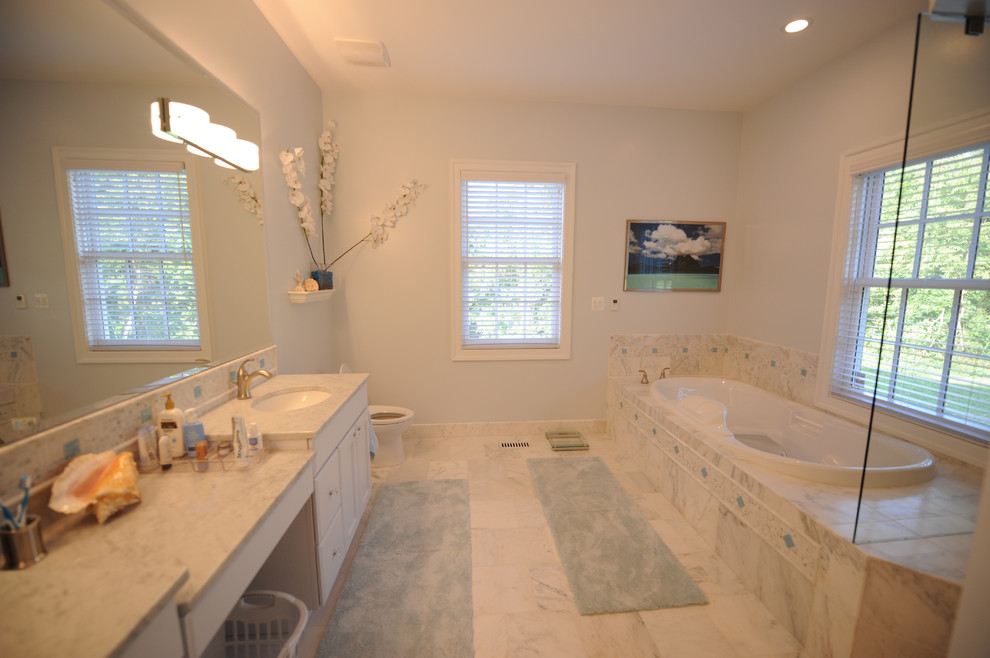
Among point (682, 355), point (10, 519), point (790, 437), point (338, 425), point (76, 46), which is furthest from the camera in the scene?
point (682, 355)

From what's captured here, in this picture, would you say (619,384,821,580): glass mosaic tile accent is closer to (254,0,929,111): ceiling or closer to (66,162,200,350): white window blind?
(254,0,929,111): ceiling

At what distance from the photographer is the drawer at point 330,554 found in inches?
59.9

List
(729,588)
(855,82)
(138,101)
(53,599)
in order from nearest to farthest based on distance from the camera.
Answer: (53,599) → (138,101) → (729,588) → (855,82)

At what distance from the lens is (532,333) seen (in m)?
3.30

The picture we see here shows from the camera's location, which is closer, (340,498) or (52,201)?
(52,201)

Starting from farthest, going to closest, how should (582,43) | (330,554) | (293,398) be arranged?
(582,43) < (293,398) < (330,554)

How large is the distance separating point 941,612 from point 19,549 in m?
2.40

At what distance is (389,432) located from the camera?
9.11ft

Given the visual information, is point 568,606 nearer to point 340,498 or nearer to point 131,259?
point 340,498

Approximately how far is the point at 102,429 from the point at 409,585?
134 centimetres

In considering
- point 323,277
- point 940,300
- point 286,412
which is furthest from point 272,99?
point 940,300

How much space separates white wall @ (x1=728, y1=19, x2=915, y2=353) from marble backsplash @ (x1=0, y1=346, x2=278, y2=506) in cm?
352

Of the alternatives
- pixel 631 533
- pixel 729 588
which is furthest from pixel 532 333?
pixel 729 588

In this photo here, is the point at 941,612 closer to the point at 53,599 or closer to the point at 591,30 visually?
the point at 53,599
